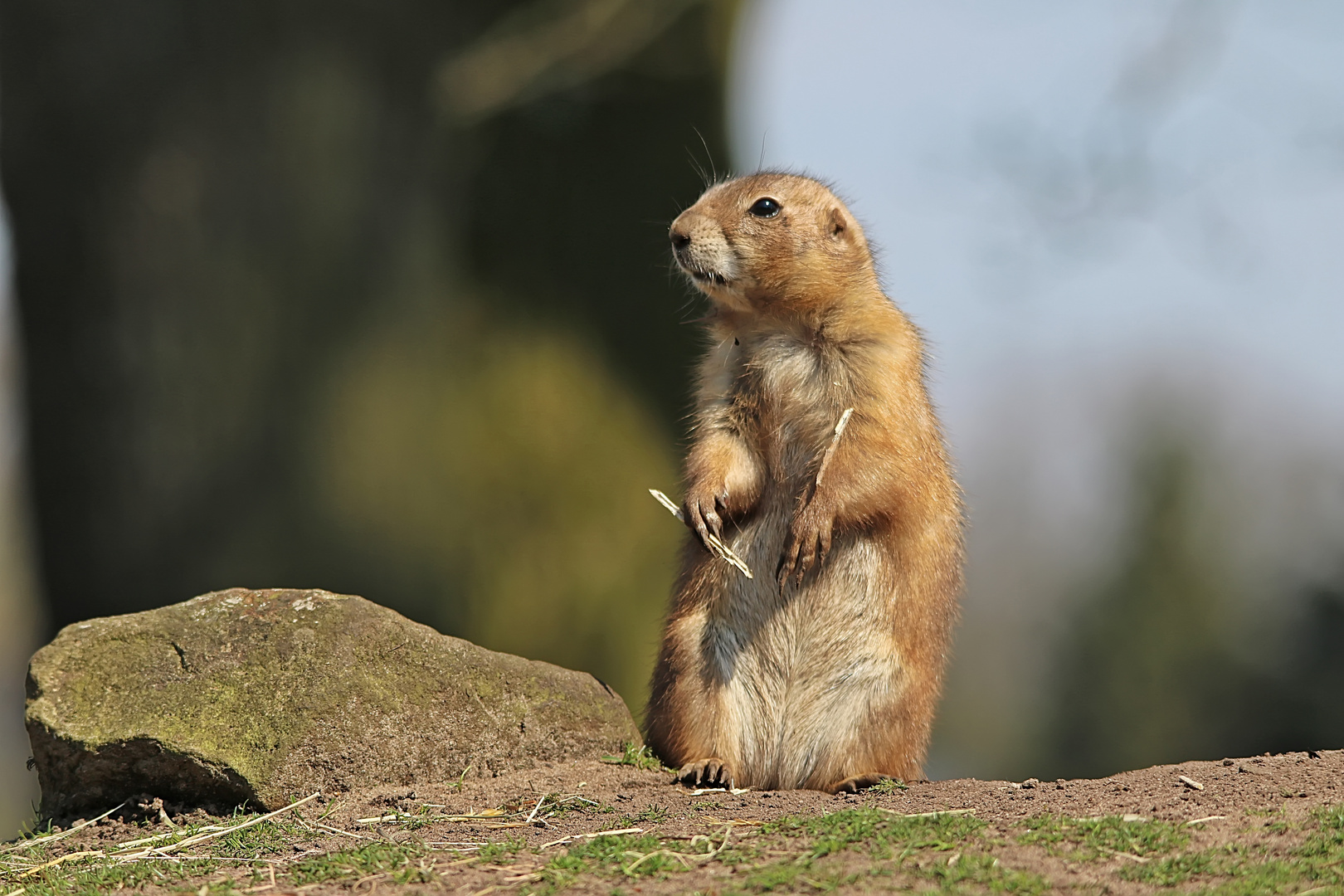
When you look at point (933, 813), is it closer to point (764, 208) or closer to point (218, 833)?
point (218, 833)

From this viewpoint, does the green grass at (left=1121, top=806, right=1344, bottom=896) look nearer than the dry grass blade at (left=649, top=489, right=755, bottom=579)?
Yes

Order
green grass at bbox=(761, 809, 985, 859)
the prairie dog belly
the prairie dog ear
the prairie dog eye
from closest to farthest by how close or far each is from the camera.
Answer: green grass at bbox=(761, 809, 985, 859) → the prairie dog belly → the prairie dog eye → the prairie dog ear

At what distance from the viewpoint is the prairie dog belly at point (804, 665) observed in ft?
18.1

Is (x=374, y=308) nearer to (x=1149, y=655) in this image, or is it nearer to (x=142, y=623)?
(x=142, y=623)

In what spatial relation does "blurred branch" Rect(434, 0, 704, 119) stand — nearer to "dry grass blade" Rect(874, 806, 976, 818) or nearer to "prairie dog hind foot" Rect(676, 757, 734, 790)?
"prairie dog hind foot" Rect(676, 757, 734, 790)

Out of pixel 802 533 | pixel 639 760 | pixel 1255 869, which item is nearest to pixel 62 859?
pixel 639 760

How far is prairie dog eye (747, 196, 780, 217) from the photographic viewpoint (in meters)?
6.07

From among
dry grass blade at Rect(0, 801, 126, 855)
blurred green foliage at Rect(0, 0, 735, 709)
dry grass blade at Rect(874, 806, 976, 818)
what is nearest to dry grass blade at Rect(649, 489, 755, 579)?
dry grass blade at Rect(874, 806, 976, 818)

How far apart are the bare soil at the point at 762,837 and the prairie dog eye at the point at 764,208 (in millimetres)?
2606

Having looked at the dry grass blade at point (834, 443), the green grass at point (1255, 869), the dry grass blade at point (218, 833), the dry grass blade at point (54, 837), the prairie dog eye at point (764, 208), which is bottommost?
the dry grass blade at point (54, 837)

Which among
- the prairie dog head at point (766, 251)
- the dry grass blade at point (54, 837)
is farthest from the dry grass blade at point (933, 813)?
the dry grass blade at point (54, 837)

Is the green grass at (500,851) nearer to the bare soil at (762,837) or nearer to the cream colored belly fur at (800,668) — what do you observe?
the bare soil at (762,837)

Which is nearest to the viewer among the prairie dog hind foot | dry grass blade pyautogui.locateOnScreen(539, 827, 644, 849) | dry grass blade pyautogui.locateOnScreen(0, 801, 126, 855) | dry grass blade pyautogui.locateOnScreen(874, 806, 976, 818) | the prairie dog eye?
dry grass blade pyautogui.locateOnScreen(539, 827, 644, 849)

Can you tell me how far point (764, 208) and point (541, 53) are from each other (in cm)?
442
